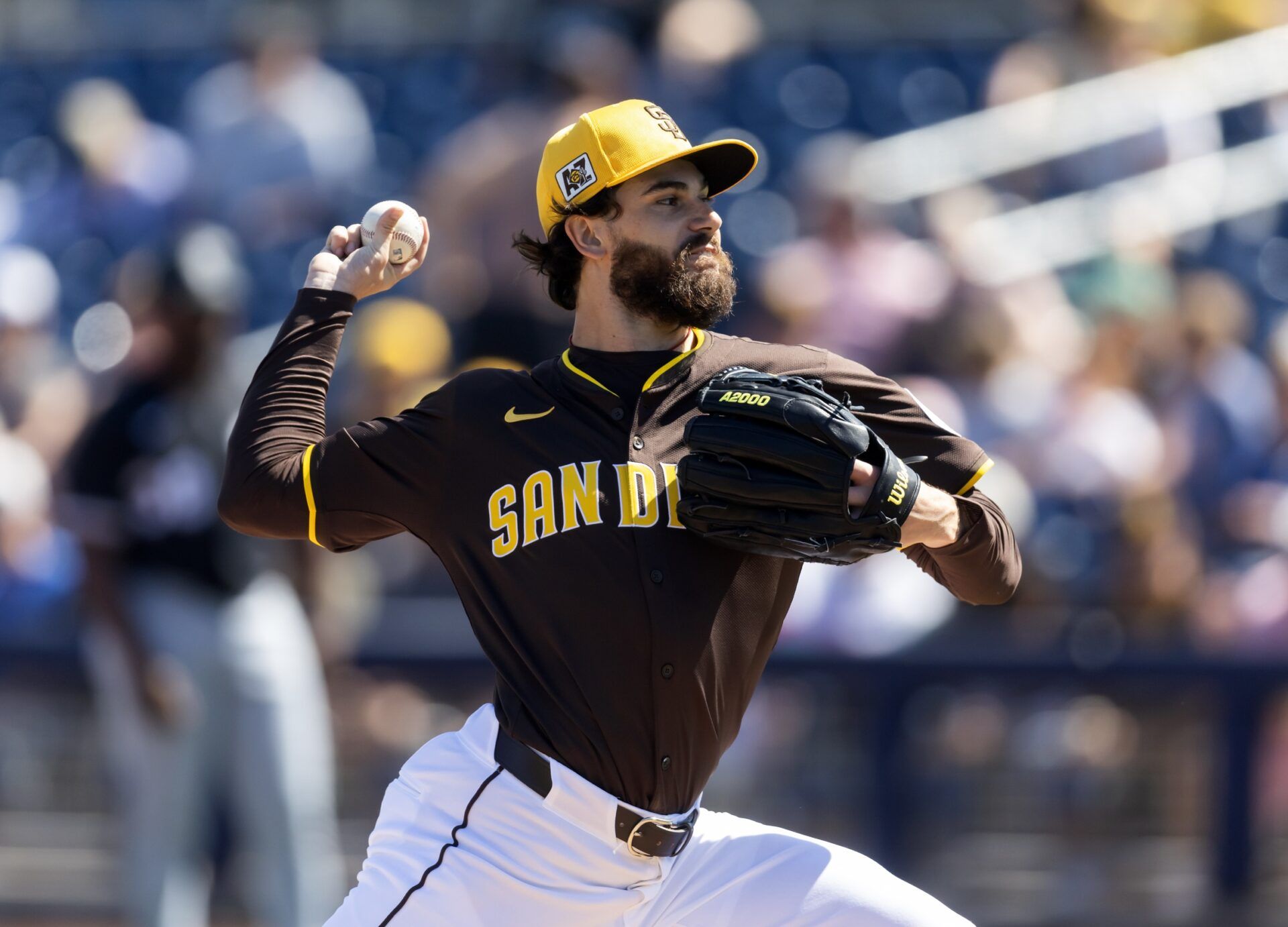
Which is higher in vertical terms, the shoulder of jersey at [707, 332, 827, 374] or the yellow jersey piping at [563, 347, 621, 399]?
the yellow jersey piping at [563, 347, 621, 399]

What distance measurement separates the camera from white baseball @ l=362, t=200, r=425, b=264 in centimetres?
343

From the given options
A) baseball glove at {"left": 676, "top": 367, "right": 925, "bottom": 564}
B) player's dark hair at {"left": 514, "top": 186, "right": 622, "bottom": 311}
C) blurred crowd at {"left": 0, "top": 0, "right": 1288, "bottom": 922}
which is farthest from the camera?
blurred crowd at {"left": 0, "top": 0, "right": 1288, "bottom": 922}

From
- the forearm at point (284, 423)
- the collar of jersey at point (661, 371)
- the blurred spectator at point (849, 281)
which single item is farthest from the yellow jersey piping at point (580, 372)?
the blurred spectator at point (849, 281)

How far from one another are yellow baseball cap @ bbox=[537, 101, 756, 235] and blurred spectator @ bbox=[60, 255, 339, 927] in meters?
2.85

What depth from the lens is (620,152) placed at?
335cm

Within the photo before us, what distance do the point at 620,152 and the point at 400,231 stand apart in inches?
18.1

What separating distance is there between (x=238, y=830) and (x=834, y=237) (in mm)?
3467

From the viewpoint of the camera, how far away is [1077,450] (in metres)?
6.96

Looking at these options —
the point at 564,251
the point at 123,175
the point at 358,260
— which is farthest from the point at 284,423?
the point at 123,175

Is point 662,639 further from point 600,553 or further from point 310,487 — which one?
point 310,487

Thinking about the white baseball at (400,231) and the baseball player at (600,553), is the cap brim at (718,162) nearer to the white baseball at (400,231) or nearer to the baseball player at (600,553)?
the baseball player at (600,553)

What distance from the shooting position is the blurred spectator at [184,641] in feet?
19.5

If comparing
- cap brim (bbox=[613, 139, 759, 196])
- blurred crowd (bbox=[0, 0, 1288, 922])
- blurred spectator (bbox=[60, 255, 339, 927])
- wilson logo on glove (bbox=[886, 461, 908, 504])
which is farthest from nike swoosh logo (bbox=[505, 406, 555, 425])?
blurred spectator (bbox=[60, 255, 339, 927])

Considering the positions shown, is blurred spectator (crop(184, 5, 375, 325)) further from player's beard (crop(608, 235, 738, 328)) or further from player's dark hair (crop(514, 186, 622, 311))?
player's beard (crop(608, 235, 738, 328))
